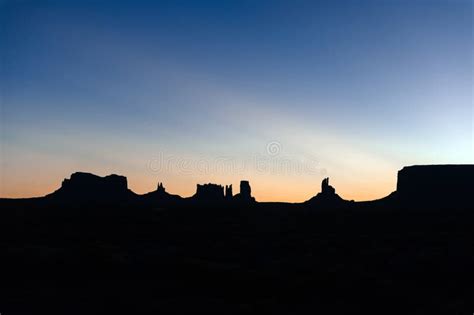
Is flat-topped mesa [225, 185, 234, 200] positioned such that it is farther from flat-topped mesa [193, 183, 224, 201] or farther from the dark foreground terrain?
the dark foreground terrain

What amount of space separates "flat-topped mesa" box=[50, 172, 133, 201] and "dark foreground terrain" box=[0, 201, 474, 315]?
114042 millimetres

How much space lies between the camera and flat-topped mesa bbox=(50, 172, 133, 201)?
14162cm

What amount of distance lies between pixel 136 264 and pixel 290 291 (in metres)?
8.10

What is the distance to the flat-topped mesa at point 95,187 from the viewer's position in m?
142

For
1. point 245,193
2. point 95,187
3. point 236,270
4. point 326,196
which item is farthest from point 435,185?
point 95,187

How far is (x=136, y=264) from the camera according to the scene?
20875 mm

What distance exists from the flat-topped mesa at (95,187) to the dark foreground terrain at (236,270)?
114042 millimetres

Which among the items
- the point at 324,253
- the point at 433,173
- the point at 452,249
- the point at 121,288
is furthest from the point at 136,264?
A: the point at 433,173

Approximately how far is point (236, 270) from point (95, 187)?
5418 inches

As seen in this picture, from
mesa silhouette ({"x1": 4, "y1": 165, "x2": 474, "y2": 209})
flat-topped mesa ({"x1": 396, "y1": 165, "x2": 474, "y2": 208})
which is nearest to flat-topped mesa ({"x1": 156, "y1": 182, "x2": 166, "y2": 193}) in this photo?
mesa silhouette ({"x1": 4, "y1": 165, "x2": 474, "y2": 209})

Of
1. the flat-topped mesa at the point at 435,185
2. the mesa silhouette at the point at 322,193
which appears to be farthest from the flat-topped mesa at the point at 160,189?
the flat-topped mesa at the point at 435,185

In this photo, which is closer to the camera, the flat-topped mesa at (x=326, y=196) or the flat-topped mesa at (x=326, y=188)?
the flat-topped mesa at (x=326, y=196)

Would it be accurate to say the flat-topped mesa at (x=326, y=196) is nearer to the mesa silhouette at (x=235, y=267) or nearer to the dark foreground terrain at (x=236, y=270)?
the mesa silhouette at (x=235, y=267)

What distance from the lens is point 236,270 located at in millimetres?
19203
